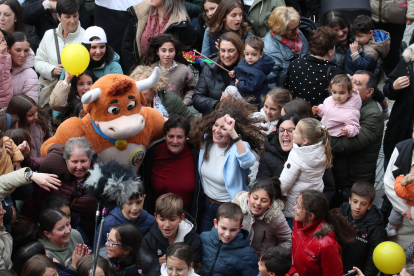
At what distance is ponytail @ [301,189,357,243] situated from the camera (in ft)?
14.1

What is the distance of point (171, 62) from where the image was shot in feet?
20.9

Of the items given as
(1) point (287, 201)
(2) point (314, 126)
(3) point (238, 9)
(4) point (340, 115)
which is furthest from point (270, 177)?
(3) point (238, 9)

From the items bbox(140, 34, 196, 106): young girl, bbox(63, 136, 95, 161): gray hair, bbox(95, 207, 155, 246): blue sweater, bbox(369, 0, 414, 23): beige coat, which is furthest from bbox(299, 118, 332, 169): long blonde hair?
bbox(369, 0, 414, 23): beige coat

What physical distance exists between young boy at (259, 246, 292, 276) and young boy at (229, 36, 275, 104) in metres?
2.38

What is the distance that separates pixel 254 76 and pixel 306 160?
1.62 m

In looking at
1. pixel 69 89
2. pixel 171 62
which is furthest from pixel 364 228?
pixel 69 89

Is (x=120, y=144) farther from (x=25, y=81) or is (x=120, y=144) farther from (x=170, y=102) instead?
(x=25, y=81)

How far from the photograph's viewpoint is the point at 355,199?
477cm

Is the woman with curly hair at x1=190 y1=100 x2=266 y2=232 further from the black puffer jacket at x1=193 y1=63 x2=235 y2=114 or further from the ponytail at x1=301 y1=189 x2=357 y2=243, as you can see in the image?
the black puffer jacket at x1=193 y1=63 x2=235 y2=114

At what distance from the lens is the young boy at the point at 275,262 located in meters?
3.99

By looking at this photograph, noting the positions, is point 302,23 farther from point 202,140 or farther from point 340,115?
point 202,140

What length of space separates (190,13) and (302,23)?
1.60 m

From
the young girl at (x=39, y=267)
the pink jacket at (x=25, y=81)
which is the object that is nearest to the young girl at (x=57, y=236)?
the young girl at (x=39, y=267)

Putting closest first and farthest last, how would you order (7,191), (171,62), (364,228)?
(7,191)
(364,228)
(171,62)
